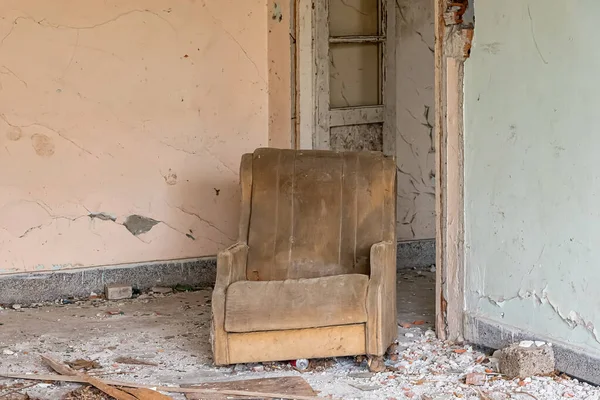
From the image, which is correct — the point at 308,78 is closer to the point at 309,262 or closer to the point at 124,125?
the point at 124,125

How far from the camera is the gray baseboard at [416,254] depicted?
6043mm

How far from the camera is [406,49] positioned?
5.91 meters

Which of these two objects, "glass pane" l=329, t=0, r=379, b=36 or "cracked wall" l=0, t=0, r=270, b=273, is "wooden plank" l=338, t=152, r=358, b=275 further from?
"glass pane" l=329, t=0, r=379, b=36

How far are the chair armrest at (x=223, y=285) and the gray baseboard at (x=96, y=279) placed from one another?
140cm

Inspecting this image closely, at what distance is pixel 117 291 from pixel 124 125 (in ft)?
3.31

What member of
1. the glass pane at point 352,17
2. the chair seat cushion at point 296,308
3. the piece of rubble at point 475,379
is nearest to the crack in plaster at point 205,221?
the glass pane at point 352,17

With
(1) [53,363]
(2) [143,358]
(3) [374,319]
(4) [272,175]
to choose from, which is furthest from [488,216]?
(1) [53,363]

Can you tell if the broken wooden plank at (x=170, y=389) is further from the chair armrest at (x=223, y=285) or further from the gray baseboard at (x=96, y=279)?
the gray baseboard at (x=96, y=279)

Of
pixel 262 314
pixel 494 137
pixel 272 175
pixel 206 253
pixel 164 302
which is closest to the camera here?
pixel 262 314

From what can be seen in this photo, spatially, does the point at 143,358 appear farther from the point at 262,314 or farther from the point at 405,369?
the point at 405,369

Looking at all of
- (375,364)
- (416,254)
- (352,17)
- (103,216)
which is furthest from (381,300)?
(352,17)

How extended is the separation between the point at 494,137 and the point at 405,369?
1.13 metres

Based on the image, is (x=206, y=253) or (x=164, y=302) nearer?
(x=164, y=302)

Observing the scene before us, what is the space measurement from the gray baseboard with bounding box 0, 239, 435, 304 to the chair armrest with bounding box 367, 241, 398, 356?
1.86m
